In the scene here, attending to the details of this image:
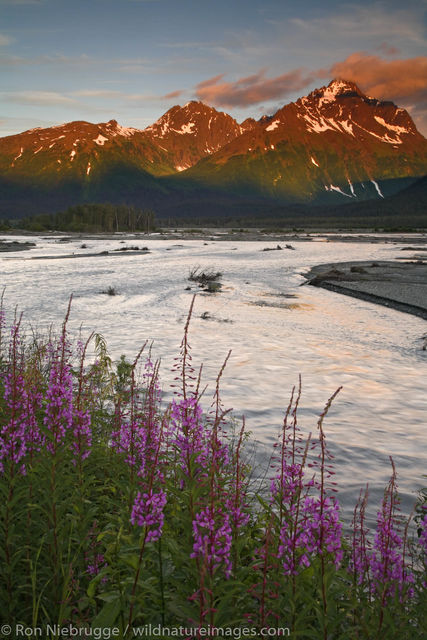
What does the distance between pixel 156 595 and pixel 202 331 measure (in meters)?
14.4

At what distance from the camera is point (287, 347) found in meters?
15.3

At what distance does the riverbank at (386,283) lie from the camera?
21.8 metres

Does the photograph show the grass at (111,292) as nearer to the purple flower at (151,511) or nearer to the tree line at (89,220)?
the purple flower at (151,511)

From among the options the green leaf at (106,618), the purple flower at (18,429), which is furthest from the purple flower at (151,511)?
the purple flower at (18,429)

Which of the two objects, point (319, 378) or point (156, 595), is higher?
point (156, 595)

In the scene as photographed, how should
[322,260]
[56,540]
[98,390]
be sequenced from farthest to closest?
[322,260] → [98,390] → [56,540]

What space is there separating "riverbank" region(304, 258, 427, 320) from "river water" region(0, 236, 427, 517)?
105 cm

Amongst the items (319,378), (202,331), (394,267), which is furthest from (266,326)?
(394,267)

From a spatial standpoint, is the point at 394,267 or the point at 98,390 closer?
the point at 98,390

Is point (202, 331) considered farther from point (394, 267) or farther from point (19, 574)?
point (394, 267)

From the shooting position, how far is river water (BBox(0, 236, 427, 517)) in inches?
339

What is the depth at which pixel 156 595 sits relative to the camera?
296cm

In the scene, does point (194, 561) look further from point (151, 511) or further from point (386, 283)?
point (386, 283)

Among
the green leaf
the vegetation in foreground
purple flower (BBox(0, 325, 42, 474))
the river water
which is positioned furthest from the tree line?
the green leaf
